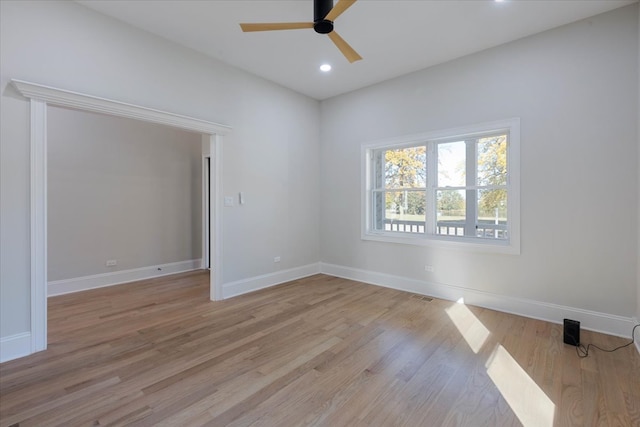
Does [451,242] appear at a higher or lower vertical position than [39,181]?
lower

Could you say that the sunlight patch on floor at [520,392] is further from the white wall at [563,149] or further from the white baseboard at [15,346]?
the white baseboard at [15,346]

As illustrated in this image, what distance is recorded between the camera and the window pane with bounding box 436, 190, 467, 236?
12.8 feet

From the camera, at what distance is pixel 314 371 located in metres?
2.24

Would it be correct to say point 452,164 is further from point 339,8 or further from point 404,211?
point 339,8

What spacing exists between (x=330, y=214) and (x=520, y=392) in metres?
3.64

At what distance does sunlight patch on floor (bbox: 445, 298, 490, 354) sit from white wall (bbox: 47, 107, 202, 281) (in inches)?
184

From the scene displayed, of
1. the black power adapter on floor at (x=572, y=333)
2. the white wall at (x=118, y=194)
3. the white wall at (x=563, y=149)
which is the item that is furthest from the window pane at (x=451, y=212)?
the white wall at (x=118, y=194)

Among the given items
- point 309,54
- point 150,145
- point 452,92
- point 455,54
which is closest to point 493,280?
point 452,92

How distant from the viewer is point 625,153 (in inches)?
108

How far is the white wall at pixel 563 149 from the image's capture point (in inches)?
A: 109

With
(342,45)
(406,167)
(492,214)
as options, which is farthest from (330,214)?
(342,45)

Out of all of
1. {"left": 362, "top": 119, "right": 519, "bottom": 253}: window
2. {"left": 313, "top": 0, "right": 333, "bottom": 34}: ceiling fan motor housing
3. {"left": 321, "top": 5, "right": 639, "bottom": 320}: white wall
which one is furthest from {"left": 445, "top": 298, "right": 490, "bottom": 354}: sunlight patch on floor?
{"left": 313, "top": 0, "right": 333, "bottom": 34}: ceiling fan motor housing

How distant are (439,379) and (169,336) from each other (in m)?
2.43

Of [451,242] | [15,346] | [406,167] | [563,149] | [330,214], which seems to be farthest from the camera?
[330,214]
